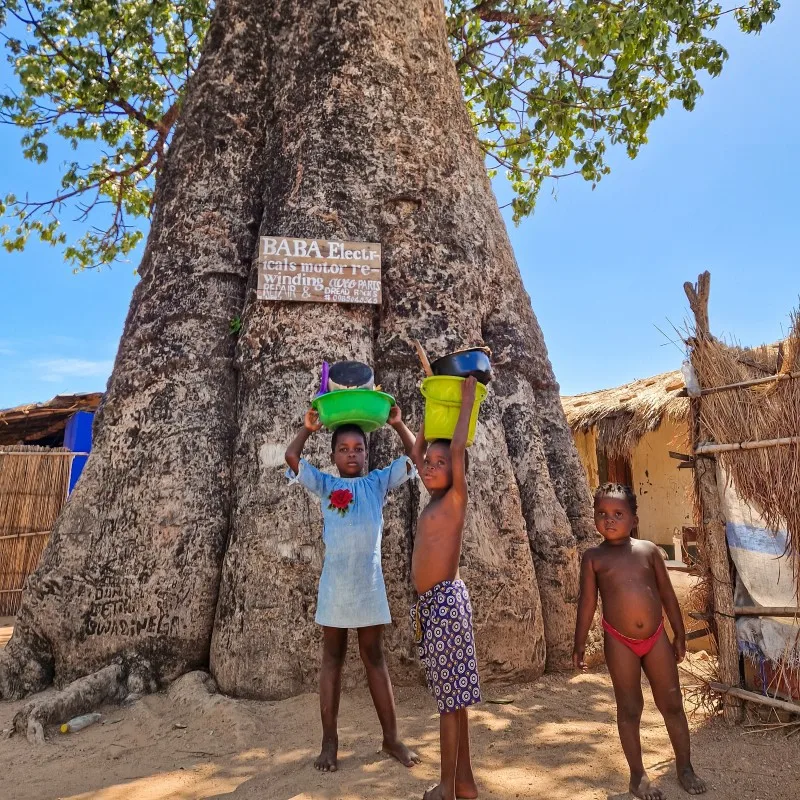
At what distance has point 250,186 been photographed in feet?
14.2

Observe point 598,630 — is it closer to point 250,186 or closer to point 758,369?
point 758,369

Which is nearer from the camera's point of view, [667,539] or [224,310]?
[224,310]

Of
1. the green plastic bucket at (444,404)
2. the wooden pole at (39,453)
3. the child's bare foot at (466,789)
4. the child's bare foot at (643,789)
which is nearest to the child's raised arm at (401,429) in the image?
the green plastic bucket at (444,404)

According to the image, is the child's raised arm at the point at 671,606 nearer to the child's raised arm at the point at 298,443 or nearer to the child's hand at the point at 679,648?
the child's hand at the point at 679,648

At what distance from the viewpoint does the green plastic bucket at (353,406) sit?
2.64 metres

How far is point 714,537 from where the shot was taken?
3.09 metres

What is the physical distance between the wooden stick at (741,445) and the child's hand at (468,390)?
1324 mm

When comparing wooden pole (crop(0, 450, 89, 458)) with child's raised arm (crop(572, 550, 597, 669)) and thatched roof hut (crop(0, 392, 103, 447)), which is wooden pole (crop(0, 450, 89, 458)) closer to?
thatched roof hut (crop(0, 392, 103, 447))

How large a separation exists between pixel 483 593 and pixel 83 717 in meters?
1.88

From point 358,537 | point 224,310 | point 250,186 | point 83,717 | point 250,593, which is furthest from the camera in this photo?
point 250,186

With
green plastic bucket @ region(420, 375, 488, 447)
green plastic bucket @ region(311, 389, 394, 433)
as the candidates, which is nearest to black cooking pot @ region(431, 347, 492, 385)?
green plastic bucket @ region(420, 375, 488, 447)

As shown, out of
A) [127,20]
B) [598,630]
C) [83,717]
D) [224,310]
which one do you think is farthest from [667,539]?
[127,20]

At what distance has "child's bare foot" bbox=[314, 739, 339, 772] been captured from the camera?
249cm

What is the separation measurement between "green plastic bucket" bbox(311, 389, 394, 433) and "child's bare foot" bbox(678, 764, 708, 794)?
1.63m
